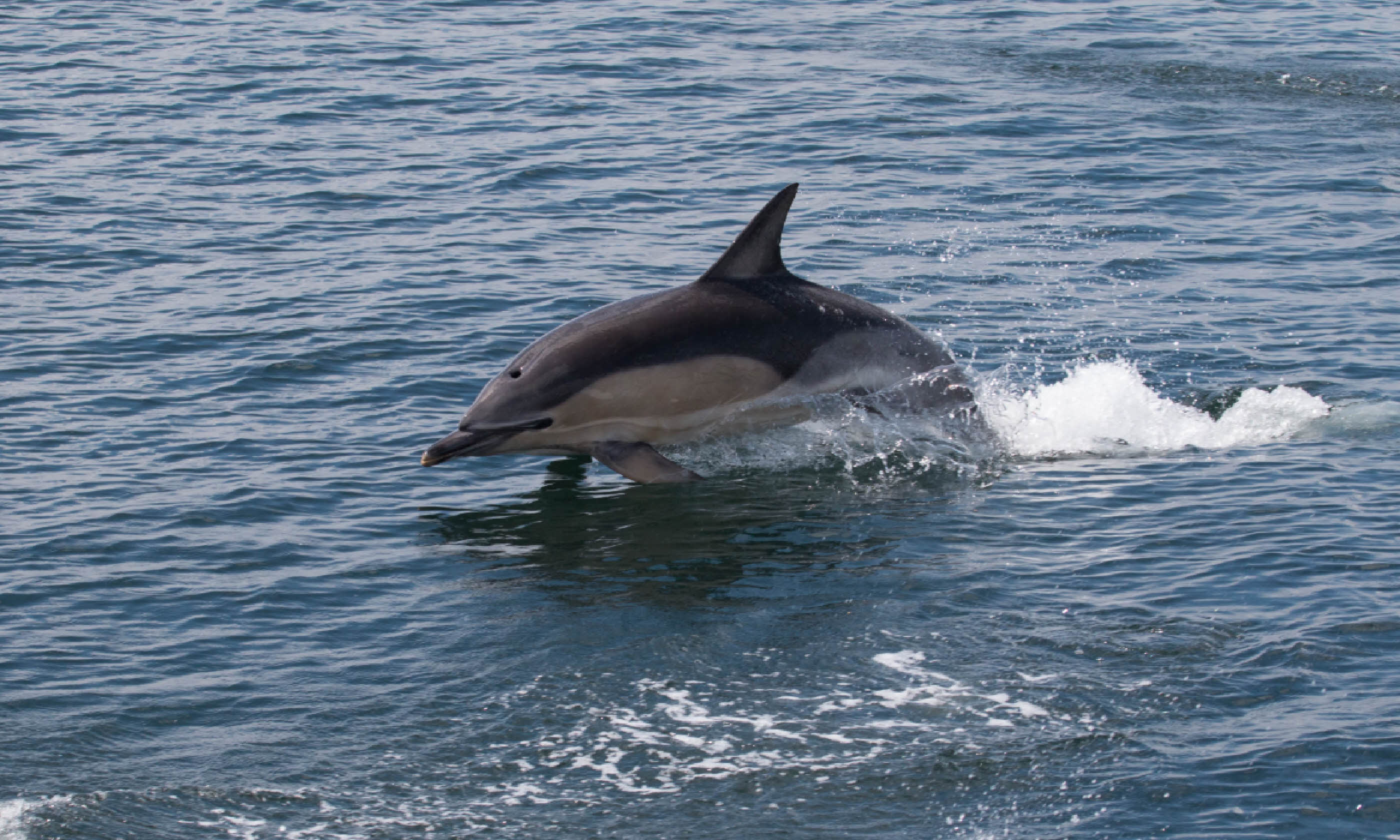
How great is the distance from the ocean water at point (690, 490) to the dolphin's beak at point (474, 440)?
40 centimetres

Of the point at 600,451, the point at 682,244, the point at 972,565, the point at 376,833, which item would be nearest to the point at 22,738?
the point at 376,833

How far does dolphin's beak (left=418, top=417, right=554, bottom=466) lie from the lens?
1145cm

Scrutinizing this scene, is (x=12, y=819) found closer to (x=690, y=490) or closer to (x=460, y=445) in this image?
(x=460, y=445)

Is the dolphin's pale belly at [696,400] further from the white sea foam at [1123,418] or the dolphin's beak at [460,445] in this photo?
the white sea foam at [1123,418]

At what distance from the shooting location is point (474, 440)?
11539 mm

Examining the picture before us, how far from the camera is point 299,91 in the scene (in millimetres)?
24781

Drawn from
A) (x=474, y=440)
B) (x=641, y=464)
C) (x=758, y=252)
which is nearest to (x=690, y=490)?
(x=641, y=464)

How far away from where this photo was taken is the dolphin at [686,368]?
11.6 m

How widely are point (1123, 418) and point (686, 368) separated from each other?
11.5 ft

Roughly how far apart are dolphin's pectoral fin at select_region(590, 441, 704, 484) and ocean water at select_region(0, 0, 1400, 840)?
0.62ft

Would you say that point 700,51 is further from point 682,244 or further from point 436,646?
point 436,646

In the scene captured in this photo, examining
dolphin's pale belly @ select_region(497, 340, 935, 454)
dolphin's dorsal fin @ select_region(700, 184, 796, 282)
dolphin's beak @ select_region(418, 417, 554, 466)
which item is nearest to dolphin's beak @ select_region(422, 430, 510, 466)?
dolphin's beak @ select_region(418, 417, 554, 466)

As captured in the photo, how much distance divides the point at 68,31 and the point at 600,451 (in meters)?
20.6

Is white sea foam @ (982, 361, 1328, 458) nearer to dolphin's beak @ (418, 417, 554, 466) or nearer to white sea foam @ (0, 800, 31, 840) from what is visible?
dolphin's beak @ (418, 417, 554, 466)
